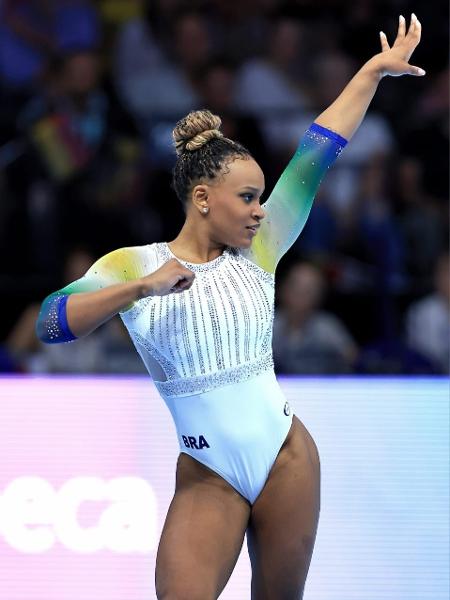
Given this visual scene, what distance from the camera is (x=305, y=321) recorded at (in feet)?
20.2

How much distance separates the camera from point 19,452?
165 inches

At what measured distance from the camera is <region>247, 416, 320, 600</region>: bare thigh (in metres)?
3.16

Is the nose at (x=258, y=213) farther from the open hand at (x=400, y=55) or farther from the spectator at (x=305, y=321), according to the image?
the spectator at (x=305, y=321)

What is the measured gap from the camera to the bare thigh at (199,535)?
2945 mm

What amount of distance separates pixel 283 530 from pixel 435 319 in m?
3.31

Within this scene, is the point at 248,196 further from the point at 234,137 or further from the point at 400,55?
the point at 234,137

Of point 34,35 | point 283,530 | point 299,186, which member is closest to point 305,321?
point 34,35

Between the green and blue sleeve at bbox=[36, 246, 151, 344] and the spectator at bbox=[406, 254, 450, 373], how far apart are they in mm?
3212

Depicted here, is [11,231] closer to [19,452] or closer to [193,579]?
[19,452]

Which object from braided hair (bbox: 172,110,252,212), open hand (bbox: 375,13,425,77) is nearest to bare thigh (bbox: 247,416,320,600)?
braided hair (bbox: 172,110,252,212)

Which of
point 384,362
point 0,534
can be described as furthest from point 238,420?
point 384,362

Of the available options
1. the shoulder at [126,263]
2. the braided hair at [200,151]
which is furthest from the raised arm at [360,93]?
the shoulder at [126,263]

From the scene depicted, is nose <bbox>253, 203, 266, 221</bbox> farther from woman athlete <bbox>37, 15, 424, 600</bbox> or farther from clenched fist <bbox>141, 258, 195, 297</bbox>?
clenched fist <bbox>141, 258, 195, 297</bbox>

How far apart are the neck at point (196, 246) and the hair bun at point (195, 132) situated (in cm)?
22
